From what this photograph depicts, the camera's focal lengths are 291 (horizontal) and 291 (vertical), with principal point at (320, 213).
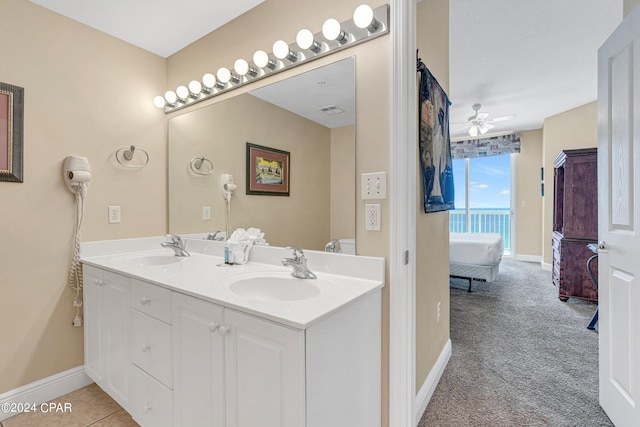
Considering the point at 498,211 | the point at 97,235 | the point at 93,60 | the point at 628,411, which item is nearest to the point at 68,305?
the point at 97,235

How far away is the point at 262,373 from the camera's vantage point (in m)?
0.95

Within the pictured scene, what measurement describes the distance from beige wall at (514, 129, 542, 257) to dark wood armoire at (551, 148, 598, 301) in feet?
8.13

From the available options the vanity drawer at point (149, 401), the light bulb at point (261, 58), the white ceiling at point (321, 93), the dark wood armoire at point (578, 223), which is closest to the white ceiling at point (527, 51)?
the dark wood armoire at point (578, 223)

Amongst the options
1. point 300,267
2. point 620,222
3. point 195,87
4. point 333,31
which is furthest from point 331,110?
point 620,222

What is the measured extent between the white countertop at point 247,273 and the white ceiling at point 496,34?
4.20 ft

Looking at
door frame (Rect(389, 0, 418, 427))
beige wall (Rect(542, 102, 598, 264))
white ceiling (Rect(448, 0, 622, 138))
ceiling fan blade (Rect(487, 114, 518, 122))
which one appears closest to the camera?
door frame (Rect(389, 0, 418, 427))

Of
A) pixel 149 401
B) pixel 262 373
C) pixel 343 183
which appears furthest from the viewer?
pixel 343 183

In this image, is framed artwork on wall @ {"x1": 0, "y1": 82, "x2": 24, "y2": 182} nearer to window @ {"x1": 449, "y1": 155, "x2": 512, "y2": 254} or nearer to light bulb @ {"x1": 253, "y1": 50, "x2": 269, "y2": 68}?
light bulb @ {"x1": 253, "y1": 50, "x2": 269, "y2": 68}

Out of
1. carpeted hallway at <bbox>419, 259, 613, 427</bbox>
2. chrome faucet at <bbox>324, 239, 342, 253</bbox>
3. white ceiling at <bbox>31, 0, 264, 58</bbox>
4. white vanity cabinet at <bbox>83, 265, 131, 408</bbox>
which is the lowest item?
carpeted hallway at <bbox>419, 259, 613, 427</bbox>

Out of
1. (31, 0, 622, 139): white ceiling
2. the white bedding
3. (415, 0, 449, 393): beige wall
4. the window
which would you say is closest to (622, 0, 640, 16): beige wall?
(31, 0, 622, 139): white ceiling

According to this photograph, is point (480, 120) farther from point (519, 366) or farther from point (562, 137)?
point (519, 366)

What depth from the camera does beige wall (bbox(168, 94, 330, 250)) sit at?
1.63m

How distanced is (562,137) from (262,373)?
19.0ft

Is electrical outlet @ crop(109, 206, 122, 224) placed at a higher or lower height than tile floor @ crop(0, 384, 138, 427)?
higher
